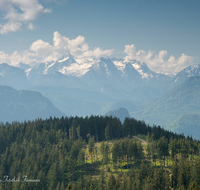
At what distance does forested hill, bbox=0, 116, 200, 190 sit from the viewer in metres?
84.6

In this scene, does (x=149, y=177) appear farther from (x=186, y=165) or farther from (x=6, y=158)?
(x=6, y=158)

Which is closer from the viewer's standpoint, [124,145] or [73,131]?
[124,145]

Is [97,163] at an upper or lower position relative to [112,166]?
upper

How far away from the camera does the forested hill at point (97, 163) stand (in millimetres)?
84625

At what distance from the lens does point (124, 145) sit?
113m

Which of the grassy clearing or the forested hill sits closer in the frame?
the forested hill

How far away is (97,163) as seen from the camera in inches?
4653

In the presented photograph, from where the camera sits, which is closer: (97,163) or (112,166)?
(112,166)

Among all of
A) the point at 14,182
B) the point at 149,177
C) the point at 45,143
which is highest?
the point at 45,143

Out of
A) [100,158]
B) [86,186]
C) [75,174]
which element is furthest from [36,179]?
[100,158]

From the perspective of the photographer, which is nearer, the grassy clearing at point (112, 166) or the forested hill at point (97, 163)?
the forested hill at point (97, 163)

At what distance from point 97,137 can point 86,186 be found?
7720 cm

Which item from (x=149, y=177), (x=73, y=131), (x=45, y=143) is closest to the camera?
(x=149, y=177)

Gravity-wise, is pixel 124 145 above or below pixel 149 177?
above
